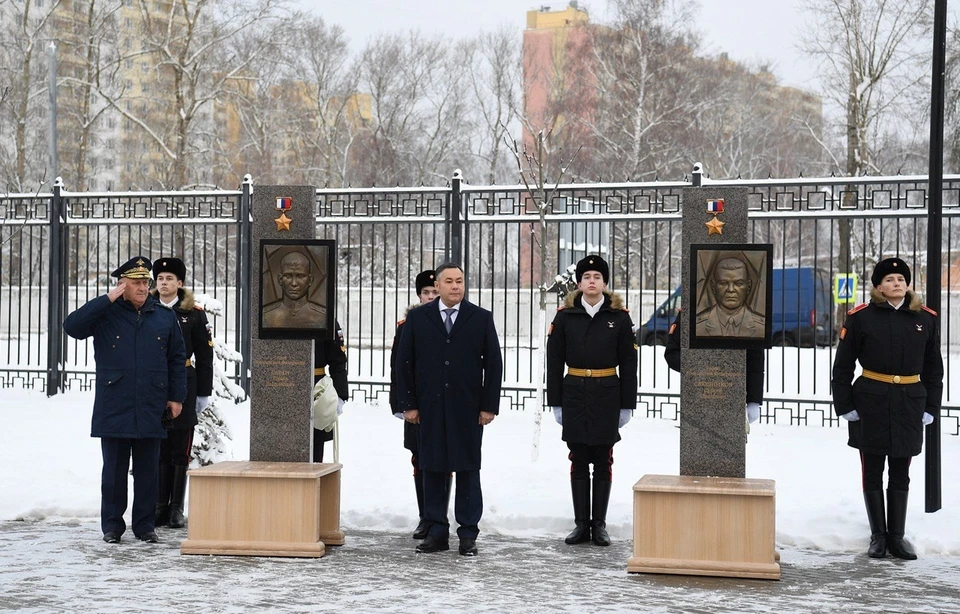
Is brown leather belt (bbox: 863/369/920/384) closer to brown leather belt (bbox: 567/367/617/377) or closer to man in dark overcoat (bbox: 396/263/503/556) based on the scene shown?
brown leather belt (bbox: 567/367/617/377)

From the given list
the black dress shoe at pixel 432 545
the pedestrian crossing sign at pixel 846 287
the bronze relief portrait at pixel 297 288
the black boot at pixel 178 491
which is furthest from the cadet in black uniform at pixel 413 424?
the pedestrian crossing sign at pixel 846 287

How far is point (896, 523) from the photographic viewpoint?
24.3 ft

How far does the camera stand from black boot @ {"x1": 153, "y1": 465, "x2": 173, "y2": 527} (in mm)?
8297

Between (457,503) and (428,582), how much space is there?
1022 millimetres

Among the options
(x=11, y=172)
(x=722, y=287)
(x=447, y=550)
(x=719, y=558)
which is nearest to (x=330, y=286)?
(x=447, y=550)

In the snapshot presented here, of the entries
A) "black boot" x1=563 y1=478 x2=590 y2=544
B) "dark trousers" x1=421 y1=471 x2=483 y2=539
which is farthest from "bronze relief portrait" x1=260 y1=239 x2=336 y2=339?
"black boot" x1=563 y1=478 x2=590 y2=544

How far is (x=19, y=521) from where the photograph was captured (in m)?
8.35

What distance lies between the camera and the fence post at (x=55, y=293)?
14133 millimetres

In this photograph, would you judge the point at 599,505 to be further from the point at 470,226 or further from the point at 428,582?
the point at 470,226

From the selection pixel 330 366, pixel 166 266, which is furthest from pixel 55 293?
pixel 330 366

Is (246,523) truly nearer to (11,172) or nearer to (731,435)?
(731,435)

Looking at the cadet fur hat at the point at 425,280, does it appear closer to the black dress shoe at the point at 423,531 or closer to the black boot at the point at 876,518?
the black dress shoe at the point at 423,531

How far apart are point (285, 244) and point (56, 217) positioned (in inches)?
294

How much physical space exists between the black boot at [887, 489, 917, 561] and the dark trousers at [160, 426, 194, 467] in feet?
15.2
